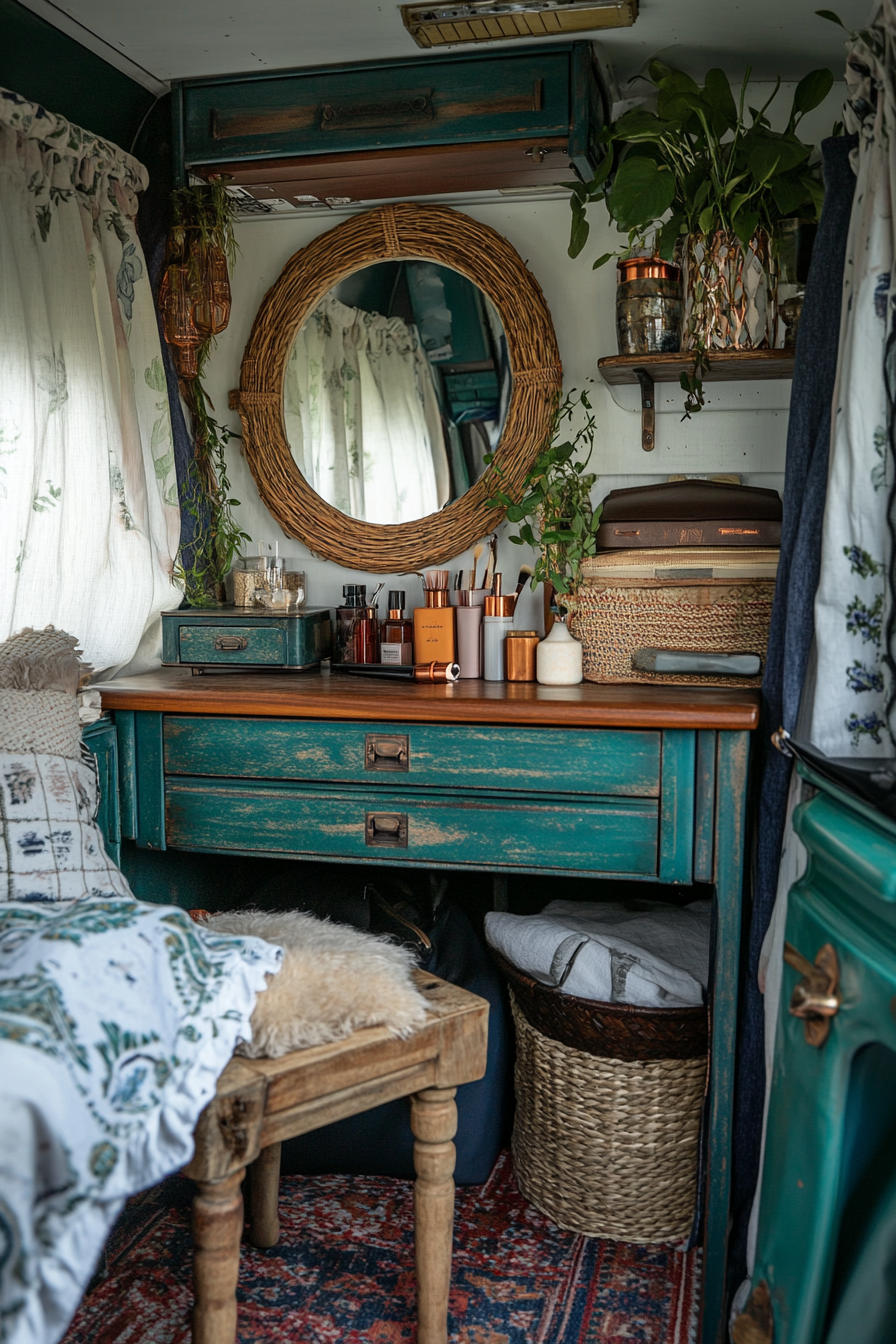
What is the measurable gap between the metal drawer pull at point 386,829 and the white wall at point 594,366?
72 centimetres

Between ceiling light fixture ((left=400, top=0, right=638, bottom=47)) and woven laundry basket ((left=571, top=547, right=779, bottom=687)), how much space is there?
3.09 feet

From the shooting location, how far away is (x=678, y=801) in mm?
1744

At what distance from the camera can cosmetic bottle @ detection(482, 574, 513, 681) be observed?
2176mm

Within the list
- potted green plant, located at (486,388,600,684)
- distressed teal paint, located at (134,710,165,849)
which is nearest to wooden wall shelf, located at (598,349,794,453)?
potted green plant, located at (486,388,600,684)

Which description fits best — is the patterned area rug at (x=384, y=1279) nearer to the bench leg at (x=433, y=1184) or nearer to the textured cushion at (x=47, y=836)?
the bench leg at (x=433, y=1184)

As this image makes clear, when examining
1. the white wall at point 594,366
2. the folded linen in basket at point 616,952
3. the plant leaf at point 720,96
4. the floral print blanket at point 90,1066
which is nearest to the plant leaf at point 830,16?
the plant leaf at point 720,96

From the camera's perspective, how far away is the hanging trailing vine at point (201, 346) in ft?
7.88

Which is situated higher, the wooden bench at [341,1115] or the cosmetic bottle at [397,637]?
the cosmetic bottle at [397,637]

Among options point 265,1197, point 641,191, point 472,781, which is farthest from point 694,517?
point 265,1197

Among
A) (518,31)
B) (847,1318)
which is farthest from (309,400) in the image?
(847,1318)

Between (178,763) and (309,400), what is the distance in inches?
36.6

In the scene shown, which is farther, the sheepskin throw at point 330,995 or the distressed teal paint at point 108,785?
the distressed teal paint at point 108,785

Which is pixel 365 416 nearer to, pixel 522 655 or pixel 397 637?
pixel 397 637

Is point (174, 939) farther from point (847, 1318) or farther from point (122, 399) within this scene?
point (122, 399)
